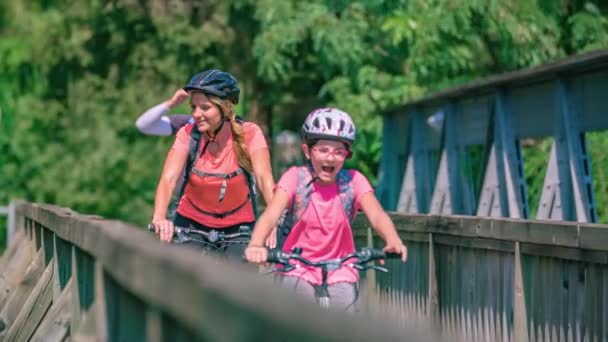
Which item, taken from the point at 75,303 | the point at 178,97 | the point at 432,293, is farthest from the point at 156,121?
the point at 75,303

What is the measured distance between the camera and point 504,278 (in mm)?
9117

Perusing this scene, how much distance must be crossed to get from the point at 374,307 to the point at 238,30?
22.7 metres

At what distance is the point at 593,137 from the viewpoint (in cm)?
2070

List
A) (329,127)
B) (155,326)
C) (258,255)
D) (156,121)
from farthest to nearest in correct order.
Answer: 1. (156,121)
2. (329,127)
3. (258,255)
4. (155,326)

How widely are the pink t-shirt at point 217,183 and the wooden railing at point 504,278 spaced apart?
1566 millimetres

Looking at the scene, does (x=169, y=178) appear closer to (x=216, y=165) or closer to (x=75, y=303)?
(x=216, y=165)

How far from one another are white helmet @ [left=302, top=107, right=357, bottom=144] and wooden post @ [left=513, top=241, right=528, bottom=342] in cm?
174

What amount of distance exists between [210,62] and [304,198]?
92.0 ft

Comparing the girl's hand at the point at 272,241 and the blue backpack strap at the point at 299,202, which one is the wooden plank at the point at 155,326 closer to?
the blue backpack strap at the point at 299,202

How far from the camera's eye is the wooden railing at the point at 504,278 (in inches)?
310

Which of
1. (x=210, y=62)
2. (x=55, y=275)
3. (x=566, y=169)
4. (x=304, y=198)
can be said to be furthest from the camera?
(x=210, y=62)

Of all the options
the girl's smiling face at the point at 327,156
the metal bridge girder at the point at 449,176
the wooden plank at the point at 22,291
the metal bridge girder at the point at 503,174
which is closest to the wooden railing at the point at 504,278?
the girl's smiling face at the point at 327,156

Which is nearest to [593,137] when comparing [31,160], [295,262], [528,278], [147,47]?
[528,278]

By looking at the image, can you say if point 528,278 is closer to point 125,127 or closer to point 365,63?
point 365,63
